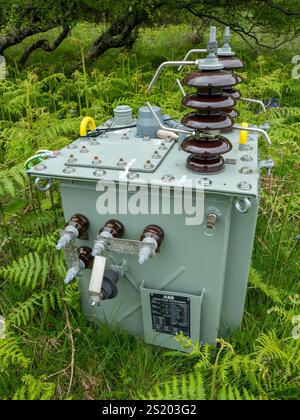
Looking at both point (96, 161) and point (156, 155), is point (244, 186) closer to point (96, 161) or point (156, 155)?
point (156, 155)

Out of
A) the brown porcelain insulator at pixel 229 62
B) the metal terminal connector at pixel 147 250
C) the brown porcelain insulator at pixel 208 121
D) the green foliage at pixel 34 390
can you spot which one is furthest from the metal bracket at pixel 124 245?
the brown porcelain insulator at pixel 229 62

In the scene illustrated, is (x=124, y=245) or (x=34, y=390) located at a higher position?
(x=124, y=245)

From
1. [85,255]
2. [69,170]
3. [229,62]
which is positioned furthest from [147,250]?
[229,62]

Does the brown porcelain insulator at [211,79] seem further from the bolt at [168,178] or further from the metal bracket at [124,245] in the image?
the metal bracket at [124,245]

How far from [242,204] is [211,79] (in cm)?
55

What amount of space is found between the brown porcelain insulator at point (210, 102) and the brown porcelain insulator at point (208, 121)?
0.05 metres

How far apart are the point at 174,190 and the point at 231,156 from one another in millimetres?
441

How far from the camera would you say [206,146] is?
1.62 m

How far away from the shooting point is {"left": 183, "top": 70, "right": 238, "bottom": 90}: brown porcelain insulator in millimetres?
1483

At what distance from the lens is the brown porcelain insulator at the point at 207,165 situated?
1.64 metres

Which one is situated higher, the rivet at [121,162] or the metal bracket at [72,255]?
the rivet at [121,162]

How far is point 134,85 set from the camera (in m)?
4.63

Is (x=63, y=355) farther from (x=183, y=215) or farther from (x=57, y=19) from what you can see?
(x=57, y=19)
